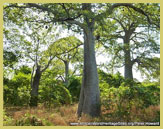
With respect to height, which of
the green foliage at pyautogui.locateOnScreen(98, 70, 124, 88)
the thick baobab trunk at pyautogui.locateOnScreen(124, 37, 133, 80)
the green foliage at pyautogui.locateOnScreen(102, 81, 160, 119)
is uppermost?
the thick baobab trunk at pyautogui.locateOnScreen(124, 37, 133, 80)

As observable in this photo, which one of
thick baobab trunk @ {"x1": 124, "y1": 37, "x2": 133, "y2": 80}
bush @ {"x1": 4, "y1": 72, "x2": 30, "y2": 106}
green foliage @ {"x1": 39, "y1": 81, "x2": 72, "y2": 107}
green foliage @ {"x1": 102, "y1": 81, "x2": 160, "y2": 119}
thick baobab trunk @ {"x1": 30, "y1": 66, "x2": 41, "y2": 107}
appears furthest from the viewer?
thick baobab trunk @ {"x1": 124, "y1": 37, "x2": 133, "y2": 80}

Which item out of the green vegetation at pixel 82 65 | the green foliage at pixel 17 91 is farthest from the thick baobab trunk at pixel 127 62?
the green foliage at pixel 17 91

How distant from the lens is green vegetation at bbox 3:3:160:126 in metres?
7.08

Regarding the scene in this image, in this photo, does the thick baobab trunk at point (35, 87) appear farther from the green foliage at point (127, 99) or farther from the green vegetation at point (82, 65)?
the green foliage at point (127, 99)

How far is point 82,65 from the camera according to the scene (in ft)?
39.6

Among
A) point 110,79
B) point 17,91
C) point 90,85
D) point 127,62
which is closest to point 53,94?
point 17,91

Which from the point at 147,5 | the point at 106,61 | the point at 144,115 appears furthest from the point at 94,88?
the point at 106,61

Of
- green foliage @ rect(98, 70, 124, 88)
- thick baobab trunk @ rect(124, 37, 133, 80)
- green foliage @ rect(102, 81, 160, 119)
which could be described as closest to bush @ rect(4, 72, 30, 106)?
green foliage @ rect(102, 81, 160, 119)

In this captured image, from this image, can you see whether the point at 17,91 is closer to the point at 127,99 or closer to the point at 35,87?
the point at 35,87

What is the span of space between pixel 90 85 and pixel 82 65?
14.7ft

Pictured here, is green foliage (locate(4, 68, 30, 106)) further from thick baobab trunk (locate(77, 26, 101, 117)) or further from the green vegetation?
thick baobab trunk (locate(77, 26, 101, 117))

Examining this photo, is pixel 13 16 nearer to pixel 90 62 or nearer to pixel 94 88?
pixel 90 62

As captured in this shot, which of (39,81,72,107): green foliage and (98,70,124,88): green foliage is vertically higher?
(98,70,124,88): green foliage

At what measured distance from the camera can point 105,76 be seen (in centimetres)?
1254
